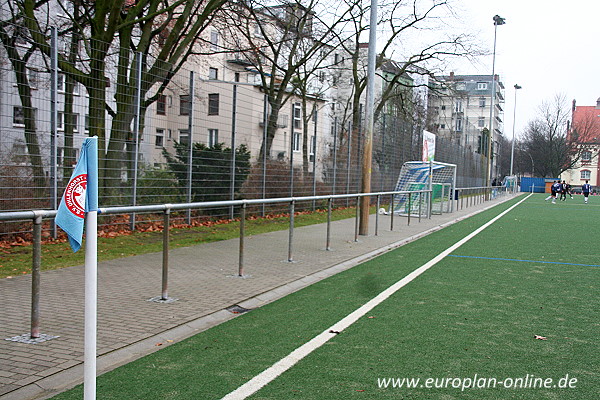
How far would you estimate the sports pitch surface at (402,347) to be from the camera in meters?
3.92

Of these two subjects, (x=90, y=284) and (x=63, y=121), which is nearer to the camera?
(x=90, y=284)

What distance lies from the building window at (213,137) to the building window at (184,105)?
842 mm

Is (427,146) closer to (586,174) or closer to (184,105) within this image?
(184,105)

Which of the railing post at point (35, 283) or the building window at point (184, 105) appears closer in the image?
the railing post at point (35, 283)

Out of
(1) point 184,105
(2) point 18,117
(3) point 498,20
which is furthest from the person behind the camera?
(3) point 498,20

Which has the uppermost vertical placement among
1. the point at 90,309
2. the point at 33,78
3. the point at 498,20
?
the point at 498,20

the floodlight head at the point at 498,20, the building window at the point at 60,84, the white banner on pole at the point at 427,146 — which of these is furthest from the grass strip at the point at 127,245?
the floodlight head at the point at 498,20

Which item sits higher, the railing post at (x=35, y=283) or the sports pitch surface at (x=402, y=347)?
the railing post at (x=35, y=283)

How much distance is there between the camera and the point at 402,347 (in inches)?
191

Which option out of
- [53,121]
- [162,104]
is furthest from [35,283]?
[162,104]

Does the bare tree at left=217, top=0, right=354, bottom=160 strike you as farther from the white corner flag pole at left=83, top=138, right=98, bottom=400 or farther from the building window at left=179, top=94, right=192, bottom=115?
the white corner flag pole at left=83, top=138, right=98, bottom=400

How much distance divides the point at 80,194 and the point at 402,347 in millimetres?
2939

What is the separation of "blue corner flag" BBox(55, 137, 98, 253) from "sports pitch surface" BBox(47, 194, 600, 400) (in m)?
1.24

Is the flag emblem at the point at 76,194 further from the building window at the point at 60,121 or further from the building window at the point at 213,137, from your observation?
the building window at the point at 213,137
